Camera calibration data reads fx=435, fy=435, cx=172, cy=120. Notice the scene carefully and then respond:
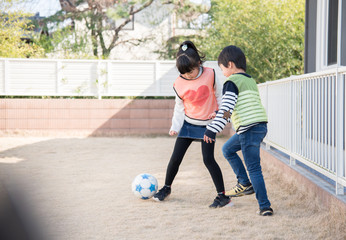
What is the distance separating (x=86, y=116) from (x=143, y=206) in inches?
301

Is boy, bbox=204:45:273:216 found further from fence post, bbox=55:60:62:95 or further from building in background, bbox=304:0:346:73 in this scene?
fence post, bbox=55:60:62:95

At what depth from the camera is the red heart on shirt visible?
400cm

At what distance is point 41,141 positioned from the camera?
395 inches

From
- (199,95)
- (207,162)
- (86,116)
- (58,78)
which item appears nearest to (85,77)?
(58,78)

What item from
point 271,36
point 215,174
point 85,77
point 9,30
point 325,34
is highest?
point 9,30

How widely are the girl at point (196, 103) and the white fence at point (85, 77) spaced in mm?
7859

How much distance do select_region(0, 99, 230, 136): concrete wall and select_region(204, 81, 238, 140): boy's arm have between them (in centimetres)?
797

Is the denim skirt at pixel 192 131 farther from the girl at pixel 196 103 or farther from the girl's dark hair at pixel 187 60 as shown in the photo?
the girl's dark hair at pixel 187 60

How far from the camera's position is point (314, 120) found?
163 inches

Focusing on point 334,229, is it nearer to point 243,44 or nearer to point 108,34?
point 243,44

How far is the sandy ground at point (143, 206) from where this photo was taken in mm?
3178

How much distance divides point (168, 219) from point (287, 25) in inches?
369

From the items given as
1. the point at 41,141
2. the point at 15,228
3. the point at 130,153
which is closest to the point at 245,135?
the point at 15,228

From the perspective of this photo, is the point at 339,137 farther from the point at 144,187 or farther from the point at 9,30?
the point at 9,30
